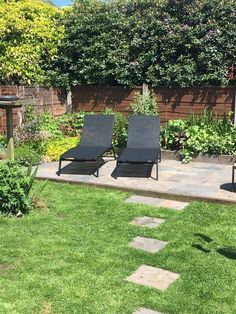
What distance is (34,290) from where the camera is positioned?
12.5 ft

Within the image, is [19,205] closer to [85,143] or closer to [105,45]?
[85,143]

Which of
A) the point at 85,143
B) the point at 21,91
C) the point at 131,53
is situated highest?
the point at 131,53

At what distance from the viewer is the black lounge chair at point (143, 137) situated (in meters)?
8.16

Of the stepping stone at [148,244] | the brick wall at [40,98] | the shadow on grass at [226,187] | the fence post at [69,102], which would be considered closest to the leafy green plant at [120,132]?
the brick wall at [40,98]

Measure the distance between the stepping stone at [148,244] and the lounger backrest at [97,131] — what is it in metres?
4.06

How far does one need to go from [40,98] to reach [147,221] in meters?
6.26

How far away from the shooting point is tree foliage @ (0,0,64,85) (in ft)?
35.0

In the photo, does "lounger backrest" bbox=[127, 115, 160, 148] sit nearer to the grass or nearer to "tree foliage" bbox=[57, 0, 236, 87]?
"tree foliage" bbox=[57, 0, 236, 87]

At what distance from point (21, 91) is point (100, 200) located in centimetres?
485

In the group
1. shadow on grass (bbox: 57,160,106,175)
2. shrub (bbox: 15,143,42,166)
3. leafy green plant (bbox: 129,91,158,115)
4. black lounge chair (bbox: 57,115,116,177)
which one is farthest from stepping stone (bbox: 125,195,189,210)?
leafy green plant (bbox: 129,91,158,115)

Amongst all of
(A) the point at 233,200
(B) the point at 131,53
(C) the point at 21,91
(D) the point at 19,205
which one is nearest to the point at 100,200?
(D) the point at 19,205

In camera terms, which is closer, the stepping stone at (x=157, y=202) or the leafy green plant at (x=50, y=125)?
the stepping stone at (x=157, y=202)

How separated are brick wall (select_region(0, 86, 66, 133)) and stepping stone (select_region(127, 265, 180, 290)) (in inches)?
258

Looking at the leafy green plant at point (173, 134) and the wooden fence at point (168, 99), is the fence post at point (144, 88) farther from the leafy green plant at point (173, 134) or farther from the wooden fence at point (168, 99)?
the leafy green plant at point (173, 134)
